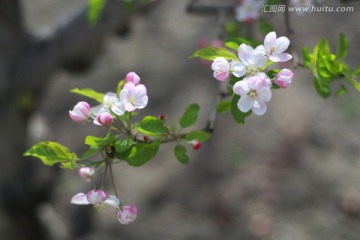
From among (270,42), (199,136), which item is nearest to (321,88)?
(270,42)

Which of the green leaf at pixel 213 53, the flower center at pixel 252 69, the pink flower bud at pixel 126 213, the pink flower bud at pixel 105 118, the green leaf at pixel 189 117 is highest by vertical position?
the green leaf at pixel 213 53

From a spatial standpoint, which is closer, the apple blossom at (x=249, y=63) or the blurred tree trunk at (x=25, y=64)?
the apple blossom at (x=249, y=63)

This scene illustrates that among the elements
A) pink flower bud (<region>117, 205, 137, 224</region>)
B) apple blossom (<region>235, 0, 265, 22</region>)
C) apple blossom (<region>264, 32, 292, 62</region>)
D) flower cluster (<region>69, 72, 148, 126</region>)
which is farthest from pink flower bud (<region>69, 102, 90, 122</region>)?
apple blossom (<region>235, 0, 265, 22</region>)

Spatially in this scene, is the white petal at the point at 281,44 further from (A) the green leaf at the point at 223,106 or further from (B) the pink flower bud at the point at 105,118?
(B) the pink flower bud at the point at 105,118

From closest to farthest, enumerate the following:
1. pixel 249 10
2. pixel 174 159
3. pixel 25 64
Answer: pixel 249 10 → pixel 25 64 → pixel 174 159

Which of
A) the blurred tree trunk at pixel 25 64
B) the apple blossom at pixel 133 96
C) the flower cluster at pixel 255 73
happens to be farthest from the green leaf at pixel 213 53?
the blurred tree trunk at pixel 25 64

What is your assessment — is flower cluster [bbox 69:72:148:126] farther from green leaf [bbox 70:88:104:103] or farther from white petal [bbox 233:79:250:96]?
white petal [bbox 233:79:250:96]

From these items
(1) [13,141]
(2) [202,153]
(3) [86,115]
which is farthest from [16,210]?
(3) [86,115]

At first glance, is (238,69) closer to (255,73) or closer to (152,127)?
(255,73)
